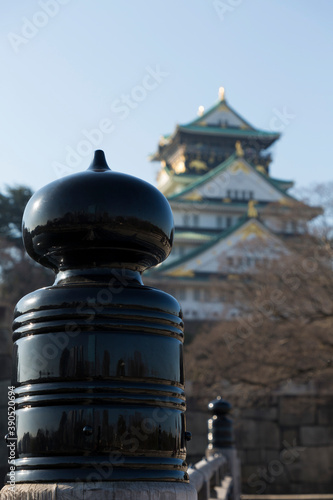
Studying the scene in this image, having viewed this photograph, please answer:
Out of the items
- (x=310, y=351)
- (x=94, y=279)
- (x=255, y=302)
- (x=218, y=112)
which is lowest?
(x=94, y=279)

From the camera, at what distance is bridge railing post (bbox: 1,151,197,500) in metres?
1.89

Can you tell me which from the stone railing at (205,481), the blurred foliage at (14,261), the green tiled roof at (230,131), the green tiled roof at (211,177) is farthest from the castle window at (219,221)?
the stone railing at (205,481)

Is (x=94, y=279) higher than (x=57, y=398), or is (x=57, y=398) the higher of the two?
(x=94, y=279)

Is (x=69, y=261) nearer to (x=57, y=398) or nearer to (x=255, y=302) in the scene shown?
(x=57, y=398)

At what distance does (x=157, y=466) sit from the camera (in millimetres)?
1979

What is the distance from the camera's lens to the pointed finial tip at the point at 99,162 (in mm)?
2291

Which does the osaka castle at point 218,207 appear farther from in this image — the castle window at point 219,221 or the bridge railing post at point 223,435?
the bridge railing post at point 223,435

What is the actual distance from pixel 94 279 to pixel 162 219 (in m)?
0.28

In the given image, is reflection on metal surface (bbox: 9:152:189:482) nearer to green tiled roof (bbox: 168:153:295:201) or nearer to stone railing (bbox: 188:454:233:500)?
stone railing (bbox: 188:454:233:500)

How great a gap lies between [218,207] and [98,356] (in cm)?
4040

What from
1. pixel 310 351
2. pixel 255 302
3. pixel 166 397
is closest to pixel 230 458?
pixel 166 397

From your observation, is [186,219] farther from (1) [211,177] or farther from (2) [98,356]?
(2) [98,356]

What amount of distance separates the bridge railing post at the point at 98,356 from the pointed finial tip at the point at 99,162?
2.1 inches

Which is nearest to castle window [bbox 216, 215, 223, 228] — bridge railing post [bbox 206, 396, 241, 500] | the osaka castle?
the osaka castle
